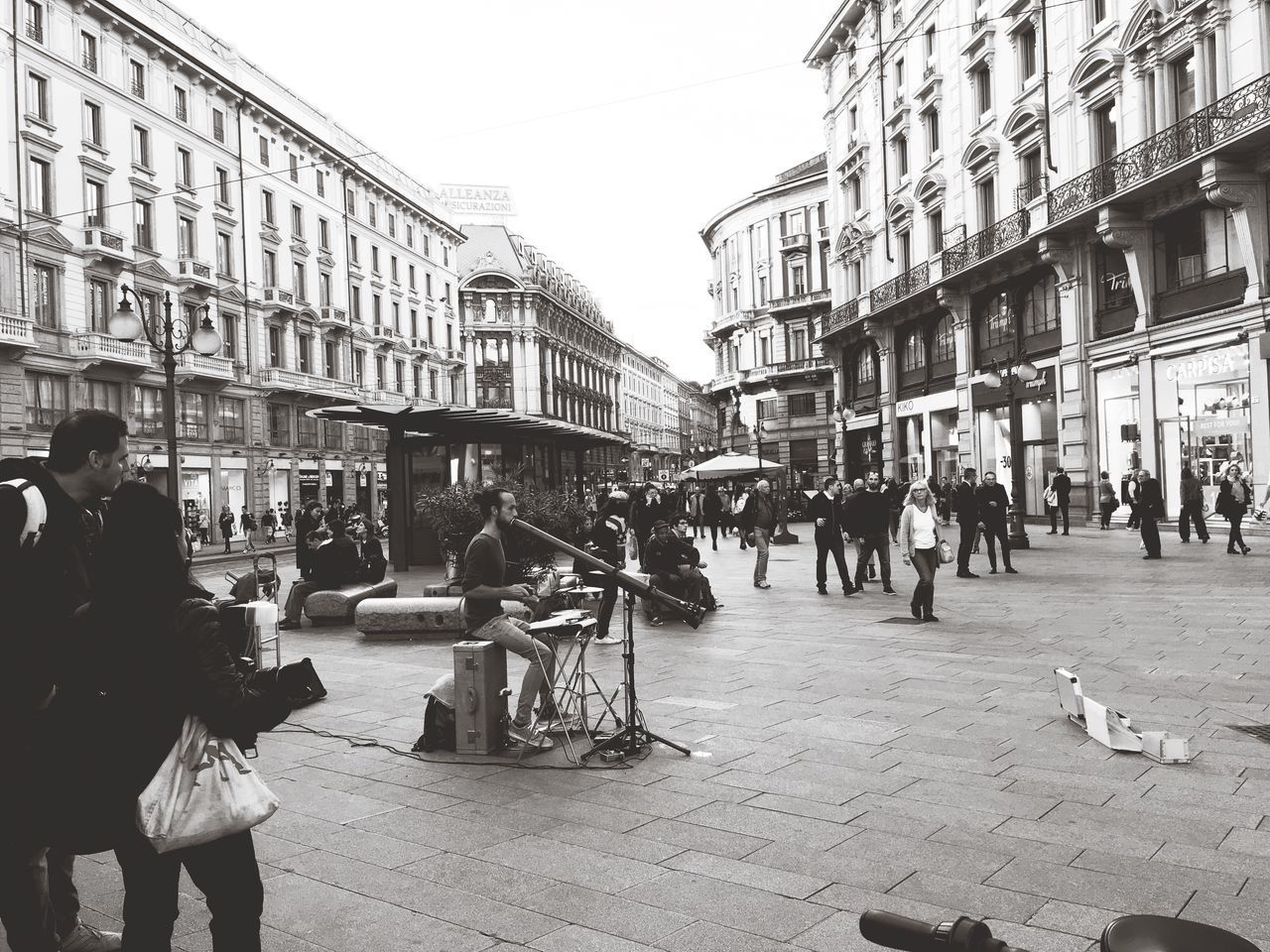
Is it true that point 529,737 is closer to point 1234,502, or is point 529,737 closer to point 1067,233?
point 1234,502

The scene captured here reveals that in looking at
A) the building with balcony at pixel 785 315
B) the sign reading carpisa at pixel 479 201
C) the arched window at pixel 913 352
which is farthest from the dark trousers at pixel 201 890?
the sign reading carpisa at pixel 479 201

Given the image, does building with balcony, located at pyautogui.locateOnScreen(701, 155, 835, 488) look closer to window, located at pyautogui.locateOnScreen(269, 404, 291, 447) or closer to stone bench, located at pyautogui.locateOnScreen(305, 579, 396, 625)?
window, located at pyautogui.locateOnScreen(269, 404, 291, 447)

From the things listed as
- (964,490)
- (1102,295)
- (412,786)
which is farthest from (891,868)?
(1102,295)

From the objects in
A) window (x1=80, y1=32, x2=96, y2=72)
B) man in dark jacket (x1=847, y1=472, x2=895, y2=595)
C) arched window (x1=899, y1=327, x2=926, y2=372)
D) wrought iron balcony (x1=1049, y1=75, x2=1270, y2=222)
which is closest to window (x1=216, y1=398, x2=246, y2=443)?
window (x1=80, y1=32, x2=96, y2=72)

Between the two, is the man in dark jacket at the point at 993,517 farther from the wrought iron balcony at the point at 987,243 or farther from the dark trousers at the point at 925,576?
the wrought iron balcony at the point at 987,243

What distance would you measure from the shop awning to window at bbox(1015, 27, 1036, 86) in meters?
16.8

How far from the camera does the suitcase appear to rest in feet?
19.9

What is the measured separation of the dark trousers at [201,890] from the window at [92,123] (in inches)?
1517

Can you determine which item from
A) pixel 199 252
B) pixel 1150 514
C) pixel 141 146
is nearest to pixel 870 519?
pixel 1150 514

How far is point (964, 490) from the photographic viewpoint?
52.5 feet

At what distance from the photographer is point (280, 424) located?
46.2m

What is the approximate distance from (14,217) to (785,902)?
3583 cm

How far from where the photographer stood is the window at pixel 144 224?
37250 millimetres

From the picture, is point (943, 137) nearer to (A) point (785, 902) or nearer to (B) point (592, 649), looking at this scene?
(B) point (592, 649)
